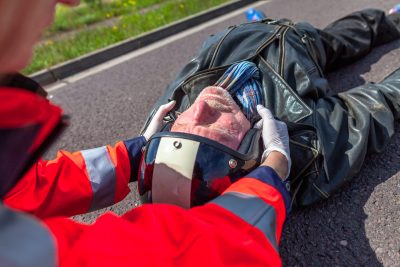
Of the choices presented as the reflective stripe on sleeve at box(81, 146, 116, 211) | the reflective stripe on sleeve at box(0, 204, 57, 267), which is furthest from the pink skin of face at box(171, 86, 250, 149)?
the reflective stripe on sleeve at box(0, 204, 57, 267)

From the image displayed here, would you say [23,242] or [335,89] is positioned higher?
[23,242]

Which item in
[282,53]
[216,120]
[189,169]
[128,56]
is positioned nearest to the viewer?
[189,169]

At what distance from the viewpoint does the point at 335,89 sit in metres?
3.15

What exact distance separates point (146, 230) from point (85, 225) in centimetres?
23

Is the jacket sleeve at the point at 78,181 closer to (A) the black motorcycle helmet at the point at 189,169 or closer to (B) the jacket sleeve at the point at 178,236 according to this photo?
(A) the black motorcycle helmet at the point at 189,169

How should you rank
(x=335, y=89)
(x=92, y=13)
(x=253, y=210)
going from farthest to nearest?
(x=92, y=13) → (x=335, y=89) → (x=253, y=210)

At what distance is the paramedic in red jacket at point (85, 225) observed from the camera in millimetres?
1003

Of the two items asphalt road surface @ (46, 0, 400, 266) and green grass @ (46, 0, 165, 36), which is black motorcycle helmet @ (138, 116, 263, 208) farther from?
green grass @ (46, 0, 165, 36)

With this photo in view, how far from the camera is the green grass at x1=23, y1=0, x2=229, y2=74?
4.73 m

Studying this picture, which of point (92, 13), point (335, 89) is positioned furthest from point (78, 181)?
point (92, 13)

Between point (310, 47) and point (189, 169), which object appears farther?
point (310, 47)

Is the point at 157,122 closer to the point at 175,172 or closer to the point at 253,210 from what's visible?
the point at 175,172

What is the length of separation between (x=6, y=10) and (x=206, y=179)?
1.08 m

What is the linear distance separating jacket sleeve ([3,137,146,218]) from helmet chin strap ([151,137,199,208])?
13.2 inches
